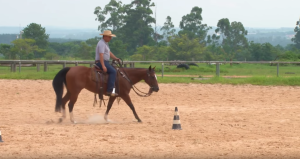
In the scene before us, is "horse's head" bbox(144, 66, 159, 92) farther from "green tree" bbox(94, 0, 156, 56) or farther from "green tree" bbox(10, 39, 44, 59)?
"green tree" bbox(94, 0, 156, 56)

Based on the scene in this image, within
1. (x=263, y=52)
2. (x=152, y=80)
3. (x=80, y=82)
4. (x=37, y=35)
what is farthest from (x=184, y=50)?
(x=80, y=82)

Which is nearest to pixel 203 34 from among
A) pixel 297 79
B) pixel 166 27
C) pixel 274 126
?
pixel 166 27

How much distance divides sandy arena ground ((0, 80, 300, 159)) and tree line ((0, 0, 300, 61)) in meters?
21.5

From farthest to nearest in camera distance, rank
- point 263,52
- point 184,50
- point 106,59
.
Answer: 1. point 184,50
2. point 263,52
3. point 106,59

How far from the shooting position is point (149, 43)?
2356 inches

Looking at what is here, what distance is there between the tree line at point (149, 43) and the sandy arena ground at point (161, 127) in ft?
70.7

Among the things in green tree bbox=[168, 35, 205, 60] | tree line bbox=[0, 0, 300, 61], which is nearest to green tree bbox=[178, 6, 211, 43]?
tree line bbox=[0, 0, 300, 61]

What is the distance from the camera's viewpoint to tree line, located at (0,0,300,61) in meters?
46.6

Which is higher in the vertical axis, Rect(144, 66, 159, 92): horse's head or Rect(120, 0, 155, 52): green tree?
Rect(120, 0, 155, 52): green tree

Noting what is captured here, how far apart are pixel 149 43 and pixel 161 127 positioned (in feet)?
164

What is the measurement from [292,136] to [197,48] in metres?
38.4

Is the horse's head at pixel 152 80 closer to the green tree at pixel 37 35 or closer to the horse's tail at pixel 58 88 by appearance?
the horse's tail at pixel 58 88

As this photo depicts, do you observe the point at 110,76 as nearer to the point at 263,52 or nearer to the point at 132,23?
the point at 263,52

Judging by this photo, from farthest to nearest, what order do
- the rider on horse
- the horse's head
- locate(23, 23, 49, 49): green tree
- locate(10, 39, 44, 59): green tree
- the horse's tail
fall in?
locate(23, 23, 49, 49): green tree
locate(10, 39, 44, 59): green tree
the horse's head
the horse's tail
the rider on horse
